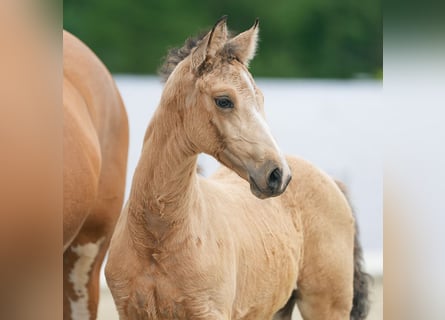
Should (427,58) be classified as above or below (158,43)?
below

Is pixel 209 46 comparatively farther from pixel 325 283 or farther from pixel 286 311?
pixel 286 311

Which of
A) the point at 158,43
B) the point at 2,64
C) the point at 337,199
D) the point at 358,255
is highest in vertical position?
the point at 158,43

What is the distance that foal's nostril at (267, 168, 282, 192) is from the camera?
1596mm

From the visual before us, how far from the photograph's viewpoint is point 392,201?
1.03 m

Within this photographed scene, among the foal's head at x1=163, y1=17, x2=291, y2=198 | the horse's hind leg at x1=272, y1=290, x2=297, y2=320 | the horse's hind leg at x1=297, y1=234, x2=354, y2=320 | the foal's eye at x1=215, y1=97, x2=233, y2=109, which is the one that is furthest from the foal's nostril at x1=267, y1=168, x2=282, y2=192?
the horse's hind leg at x1=272, y1=290, x2=297, y2=320

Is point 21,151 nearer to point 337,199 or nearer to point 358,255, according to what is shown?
point 337,199

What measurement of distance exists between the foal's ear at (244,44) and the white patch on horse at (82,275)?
113cm

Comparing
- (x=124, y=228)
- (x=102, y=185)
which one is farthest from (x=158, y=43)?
(x=124, y=228)

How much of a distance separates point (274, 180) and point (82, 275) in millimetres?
1223

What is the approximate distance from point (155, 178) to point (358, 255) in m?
1.00

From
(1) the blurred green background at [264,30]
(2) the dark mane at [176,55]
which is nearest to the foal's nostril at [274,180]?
(2) the dark mane at [176,55]

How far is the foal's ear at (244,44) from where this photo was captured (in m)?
1.71

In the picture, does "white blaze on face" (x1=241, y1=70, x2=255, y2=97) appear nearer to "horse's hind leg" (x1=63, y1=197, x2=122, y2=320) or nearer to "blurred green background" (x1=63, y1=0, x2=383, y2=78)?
"horse's hind leg" (x1=63, y1=197, x2=122, y2=320)

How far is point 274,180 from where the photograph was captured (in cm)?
160
